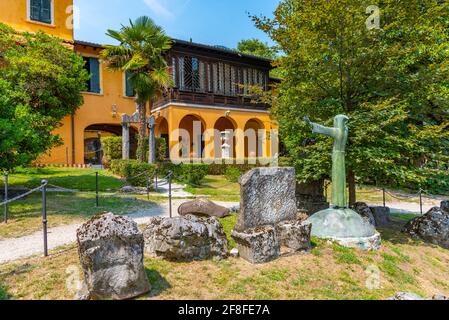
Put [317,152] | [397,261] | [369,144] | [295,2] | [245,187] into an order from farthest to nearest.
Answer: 1. [295,2]
2. [317,152]
3. [369,144]
4. [397,261]
5. [245,187]

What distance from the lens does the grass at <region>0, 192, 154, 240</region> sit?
6531 millimetres

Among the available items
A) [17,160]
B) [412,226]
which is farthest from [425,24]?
[17,160]

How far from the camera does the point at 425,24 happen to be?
22.9 ft

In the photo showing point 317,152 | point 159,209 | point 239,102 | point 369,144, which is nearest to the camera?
point 369,144

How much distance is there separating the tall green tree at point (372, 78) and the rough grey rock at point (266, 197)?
2.06 m

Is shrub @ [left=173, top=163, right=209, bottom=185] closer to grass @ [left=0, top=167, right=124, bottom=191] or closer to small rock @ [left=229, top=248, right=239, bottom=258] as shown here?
grass @ [left=0, top=167, right=124, bottom=191]

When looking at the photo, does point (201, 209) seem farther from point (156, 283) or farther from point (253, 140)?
point (253, 140)

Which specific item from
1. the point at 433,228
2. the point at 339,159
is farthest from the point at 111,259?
the point at 433,228

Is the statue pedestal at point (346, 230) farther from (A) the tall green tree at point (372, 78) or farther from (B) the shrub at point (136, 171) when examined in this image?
(B) the shrub at point (136, 171)

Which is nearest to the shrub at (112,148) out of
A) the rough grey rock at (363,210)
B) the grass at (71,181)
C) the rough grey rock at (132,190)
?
the grass at (71,181)
